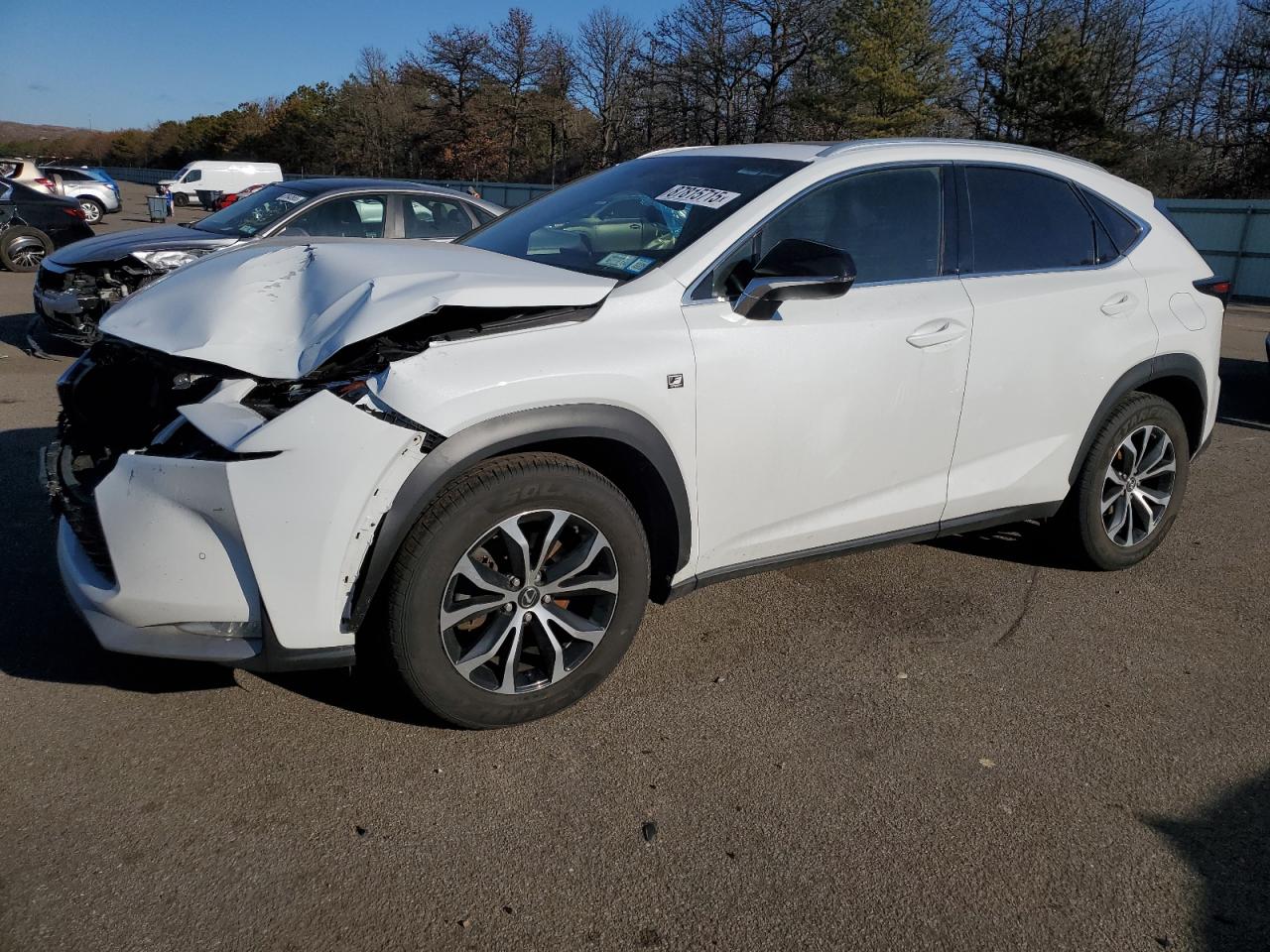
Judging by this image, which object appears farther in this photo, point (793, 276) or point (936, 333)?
point (936, 333)

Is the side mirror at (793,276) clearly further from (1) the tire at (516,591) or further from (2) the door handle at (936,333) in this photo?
(1) the tire at (516,591)

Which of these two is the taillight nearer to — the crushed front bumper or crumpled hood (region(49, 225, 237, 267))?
the crushed front bumper

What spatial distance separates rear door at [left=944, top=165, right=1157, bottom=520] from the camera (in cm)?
379

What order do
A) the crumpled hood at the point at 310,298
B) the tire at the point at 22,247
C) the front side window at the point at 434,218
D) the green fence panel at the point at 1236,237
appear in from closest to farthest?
the crumpled hood at the point at 310,298, the front side window at the point at 434,218, the tire at the point at 22,247, the green fence panel at the point at 1236,237

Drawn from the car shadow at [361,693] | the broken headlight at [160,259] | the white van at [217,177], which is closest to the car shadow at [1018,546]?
the car shadow at [361,693]

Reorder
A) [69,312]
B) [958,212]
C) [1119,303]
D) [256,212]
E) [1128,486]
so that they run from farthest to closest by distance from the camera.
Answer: [256,212]
[69,312]
[1128,486]
[1119,303]
[958,212]

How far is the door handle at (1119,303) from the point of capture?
4.08 metres

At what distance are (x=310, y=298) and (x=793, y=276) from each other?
1528 millimetres

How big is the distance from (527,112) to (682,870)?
190ft

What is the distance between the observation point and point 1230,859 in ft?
8.57

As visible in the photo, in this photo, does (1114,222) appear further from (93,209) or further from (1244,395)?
(93,209)

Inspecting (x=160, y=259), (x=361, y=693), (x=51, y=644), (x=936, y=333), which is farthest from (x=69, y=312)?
(x=936, y=333)

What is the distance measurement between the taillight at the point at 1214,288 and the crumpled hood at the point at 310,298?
9.94ft

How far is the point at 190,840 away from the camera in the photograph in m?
2.51
